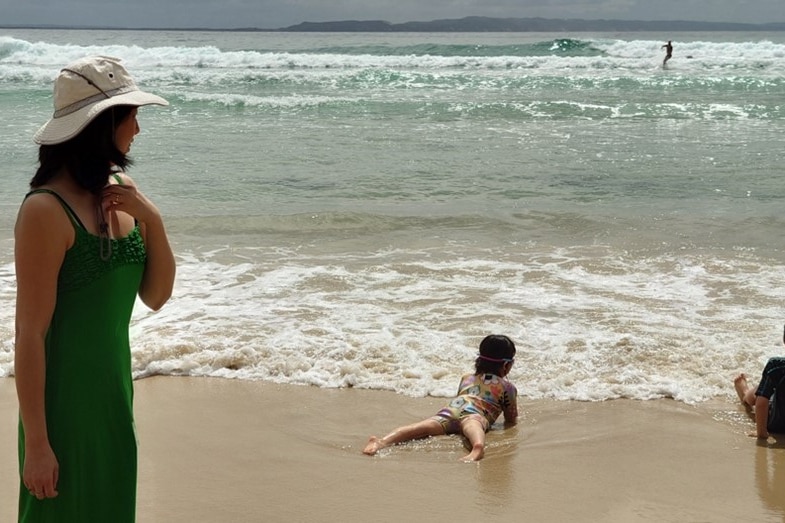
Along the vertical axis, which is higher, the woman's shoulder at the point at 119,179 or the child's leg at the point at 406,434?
the woman's shoulder at the point at 119,179

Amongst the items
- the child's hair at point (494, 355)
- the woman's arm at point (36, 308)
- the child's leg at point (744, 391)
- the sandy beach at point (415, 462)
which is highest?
the woman's arm at point (36, 308)

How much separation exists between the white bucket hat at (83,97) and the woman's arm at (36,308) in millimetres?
180

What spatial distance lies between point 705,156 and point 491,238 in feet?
26.5

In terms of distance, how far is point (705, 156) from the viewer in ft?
55.4

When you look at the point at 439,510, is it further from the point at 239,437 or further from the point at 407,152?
the point at 407,152

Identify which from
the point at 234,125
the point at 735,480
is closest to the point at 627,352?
the point at 735,480

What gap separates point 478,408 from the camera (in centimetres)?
539

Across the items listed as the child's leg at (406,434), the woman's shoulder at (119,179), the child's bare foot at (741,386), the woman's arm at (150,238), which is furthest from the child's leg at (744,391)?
the woman's shoulder at (119,179)

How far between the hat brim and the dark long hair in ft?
0.06

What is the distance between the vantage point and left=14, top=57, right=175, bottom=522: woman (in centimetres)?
221

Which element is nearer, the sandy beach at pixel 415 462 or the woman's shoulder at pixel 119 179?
the woman's shoulder at pixel 119 179

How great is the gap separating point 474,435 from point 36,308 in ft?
10.9

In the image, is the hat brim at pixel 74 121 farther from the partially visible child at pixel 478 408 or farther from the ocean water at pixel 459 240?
the ocean water at pixel 459 240

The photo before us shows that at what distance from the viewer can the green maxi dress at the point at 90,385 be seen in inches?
89.1
